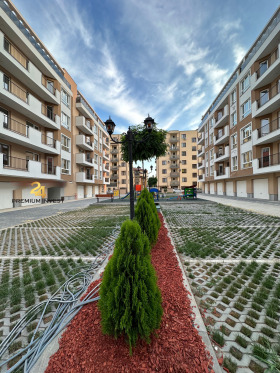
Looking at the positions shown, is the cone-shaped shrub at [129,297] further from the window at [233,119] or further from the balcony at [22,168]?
the window at [233,119]

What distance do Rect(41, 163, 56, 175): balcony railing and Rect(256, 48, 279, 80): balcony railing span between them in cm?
2504

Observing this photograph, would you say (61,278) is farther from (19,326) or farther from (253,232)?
(253,232)

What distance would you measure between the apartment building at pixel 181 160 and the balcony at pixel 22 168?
37819 millimetres

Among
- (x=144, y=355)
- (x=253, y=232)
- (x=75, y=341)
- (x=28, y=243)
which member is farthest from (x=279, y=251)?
(x=28, y=243)

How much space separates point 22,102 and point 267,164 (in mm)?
24153

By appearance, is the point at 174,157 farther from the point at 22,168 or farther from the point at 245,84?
the point at 22,168

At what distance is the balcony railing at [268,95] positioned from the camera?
14617 millimetres

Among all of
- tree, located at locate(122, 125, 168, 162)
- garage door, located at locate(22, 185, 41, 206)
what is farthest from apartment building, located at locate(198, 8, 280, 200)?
garage door, located at locate(22, 185, 41, 206)

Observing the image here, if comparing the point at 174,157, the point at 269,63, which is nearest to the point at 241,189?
the point at 269,63

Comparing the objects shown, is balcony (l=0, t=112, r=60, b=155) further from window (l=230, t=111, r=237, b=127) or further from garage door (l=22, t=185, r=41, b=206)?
window (l=230, t=111, r=237, b=127)

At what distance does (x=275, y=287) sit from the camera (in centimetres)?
268

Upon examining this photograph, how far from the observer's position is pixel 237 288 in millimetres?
2662

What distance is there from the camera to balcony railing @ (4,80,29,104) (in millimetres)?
13359

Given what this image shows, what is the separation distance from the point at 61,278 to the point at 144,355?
7.76 feet
